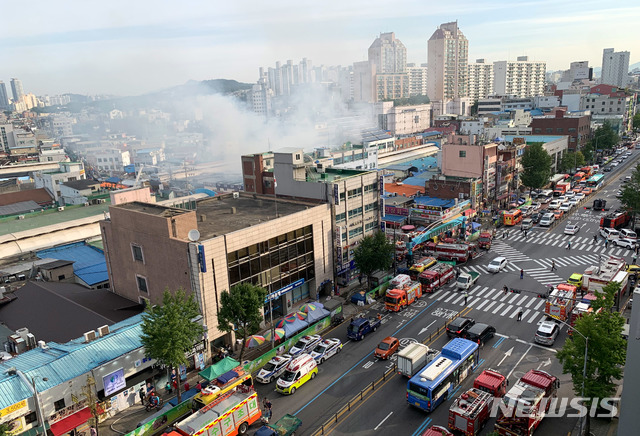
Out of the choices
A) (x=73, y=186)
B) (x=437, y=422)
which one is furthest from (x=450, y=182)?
(x=73, y=186)

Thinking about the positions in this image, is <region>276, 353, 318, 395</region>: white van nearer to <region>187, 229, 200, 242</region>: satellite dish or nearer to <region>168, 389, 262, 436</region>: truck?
<region>168, 389, 262, 436</region>: truck

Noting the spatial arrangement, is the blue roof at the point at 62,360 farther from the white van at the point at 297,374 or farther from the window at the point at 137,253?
the white van at the point at 297,374

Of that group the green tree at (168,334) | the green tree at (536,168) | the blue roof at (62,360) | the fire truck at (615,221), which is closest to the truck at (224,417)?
the green tree at (168,334)

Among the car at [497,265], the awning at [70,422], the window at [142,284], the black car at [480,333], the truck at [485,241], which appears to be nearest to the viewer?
the awning at [70,422]

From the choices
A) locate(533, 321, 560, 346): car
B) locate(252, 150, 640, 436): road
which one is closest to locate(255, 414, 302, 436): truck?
locate(252, 150, 640, 436): road

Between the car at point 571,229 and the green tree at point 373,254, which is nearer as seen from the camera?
the green tree at point 373,254

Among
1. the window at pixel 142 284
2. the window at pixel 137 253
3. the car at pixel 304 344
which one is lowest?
the car at pixel 304 344
